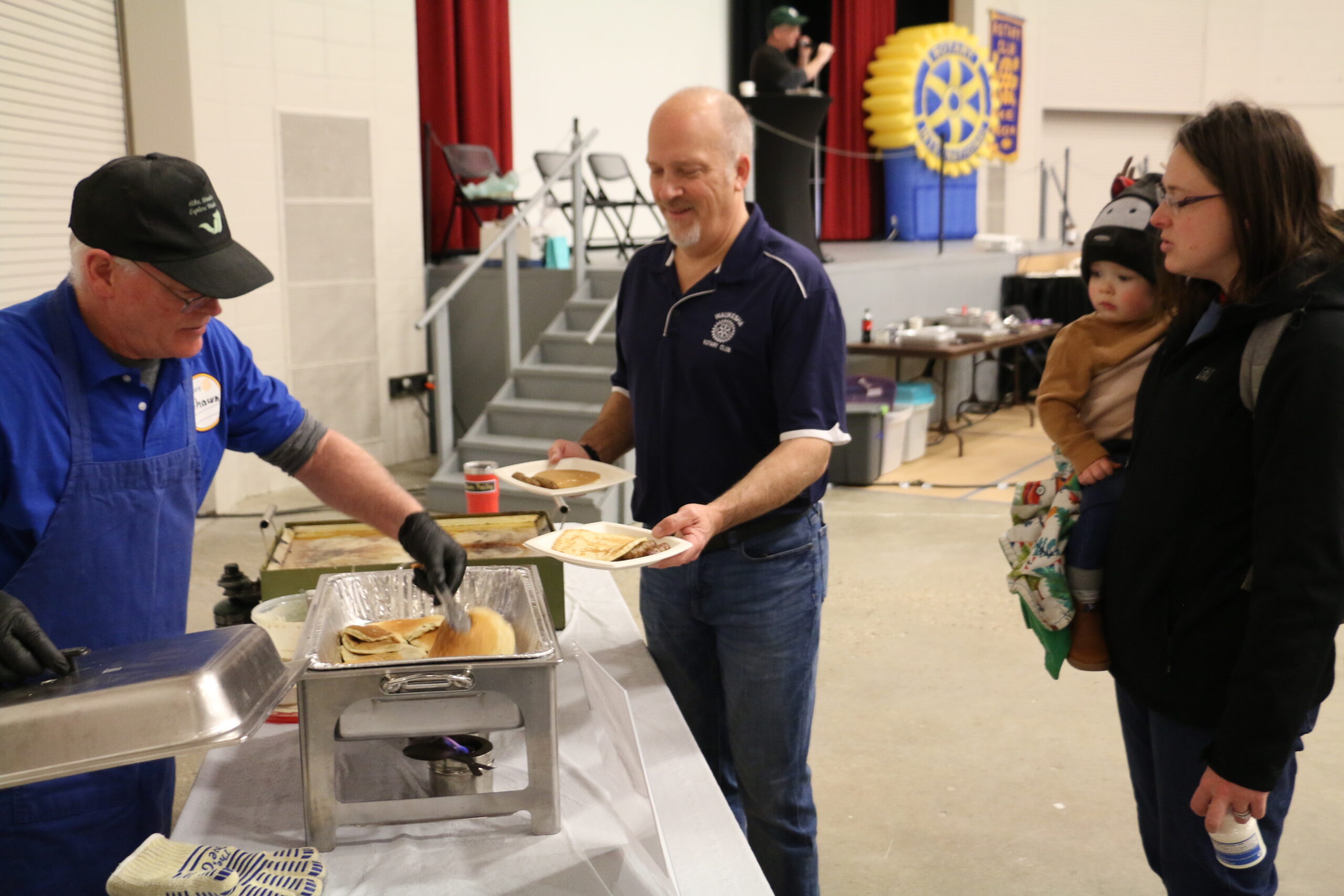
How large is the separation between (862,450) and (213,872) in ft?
17.6

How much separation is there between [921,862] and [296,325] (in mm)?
4731

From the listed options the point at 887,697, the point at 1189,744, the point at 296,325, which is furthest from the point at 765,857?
the point at 296,325

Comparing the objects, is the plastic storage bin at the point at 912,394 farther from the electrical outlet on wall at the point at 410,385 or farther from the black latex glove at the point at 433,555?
the black latex glove at the point at 433,555

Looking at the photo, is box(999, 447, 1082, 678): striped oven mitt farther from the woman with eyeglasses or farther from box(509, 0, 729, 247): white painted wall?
box(509, 0, 729, 247): white painted wall

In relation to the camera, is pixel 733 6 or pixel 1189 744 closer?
pixel 1189 744

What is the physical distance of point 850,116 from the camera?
11211mm

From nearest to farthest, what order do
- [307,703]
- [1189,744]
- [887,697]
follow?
[307,703] → [1189,744] → [887,697]

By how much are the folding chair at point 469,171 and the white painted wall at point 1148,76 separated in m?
7.17

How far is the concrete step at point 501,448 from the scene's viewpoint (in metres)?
5.62

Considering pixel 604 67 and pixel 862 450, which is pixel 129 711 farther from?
pixel 604 67

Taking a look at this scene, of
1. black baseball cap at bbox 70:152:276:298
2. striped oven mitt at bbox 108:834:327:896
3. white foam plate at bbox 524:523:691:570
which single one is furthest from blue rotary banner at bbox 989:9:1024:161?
striped oven mitt at bbox 108:834:327:896

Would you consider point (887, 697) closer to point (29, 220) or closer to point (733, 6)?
point (29, 220)

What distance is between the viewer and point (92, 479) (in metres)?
1.35

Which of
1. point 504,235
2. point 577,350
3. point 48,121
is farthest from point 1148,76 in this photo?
point 48,121
